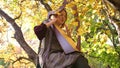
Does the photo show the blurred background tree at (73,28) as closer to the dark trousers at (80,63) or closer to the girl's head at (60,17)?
the girl's head at (60,17)

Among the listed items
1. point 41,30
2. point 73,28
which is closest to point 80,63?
point 41,30

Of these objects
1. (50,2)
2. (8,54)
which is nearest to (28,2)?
(50,2)

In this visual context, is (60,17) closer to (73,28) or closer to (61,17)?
(61,17)

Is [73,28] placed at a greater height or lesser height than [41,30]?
lesser

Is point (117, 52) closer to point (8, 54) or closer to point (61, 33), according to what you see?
point (8, 54)

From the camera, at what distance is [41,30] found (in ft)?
9.37

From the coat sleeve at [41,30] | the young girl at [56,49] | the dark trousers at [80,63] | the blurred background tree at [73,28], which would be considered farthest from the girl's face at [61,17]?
the blurred background tree at [73,28]

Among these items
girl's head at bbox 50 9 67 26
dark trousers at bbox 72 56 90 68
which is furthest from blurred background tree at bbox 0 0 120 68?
dark trousers at bbox 72 56 90 68

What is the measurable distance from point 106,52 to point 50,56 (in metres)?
8.40

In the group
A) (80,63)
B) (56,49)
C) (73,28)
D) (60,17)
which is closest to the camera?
(80,63)

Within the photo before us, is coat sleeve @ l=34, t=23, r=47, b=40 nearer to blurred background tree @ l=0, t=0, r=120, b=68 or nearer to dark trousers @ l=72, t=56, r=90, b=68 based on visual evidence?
dark trousers @ l=72, t=56, r=90, b=68

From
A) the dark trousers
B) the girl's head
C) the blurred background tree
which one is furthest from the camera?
the blurred background tree

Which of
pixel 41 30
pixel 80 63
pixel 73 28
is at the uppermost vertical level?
pixel 41 30

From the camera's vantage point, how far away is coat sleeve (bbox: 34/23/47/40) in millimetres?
2826
